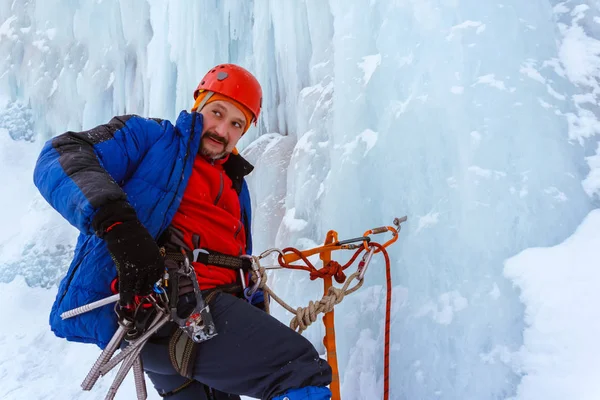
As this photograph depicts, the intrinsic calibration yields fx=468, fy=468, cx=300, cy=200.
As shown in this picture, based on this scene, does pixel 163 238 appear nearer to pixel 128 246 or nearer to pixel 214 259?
pixel 214 259

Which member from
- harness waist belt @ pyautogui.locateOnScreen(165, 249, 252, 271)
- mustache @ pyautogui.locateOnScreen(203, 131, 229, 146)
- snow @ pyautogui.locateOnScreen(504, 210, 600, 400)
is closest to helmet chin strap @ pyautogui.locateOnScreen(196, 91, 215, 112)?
mustache @ pyautogui.locateOnScreen(203, 131, 229, 146)

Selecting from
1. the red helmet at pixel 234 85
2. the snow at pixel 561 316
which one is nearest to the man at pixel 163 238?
the red helmet at pixel 234 85

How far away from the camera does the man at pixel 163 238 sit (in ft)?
3.22

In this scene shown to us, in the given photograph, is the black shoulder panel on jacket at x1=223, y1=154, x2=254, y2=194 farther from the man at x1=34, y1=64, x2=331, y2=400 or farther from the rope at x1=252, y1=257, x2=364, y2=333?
the rope at x1=252, y1=257, x2=364, y2=333

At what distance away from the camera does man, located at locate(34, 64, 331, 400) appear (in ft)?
3.22

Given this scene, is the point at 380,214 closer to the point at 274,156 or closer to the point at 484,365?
the point at 484,365

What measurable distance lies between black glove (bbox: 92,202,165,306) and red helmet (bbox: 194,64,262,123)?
0.66 m

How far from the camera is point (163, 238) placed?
1238 mm

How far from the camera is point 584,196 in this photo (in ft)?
5.16

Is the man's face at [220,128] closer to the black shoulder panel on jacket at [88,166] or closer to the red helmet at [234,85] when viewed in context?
the red helmet at [234,85]

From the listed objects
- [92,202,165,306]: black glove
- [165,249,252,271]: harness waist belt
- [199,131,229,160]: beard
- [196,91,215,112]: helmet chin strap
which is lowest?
[165,249,252,271]: harness waist belt

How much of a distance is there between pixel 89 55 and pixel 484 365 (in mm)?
7498

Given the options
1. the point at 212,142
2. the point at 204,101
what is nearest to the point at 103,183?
the point at 212,142

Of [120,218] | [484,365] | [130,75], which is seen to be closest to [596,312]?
[484,365]
